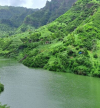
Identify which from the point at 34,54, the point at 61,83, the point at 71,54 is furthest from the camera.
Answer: the point at 34,54

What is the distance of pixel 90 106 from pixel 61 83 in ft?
86.5

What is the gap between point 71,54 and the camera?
127562mm

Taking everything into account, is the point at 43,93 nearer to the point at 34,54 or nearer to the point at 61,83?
the point at 61,83

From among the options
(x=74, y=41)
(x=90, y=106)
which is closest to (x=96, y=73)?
(x=74, y=41)

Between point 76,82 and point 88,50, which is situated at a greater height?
point 88,50

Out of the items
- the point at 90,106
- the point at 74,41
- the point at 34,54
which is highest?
the point at 74,41

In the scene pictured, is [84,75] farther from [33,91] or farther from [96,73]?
[33,91]

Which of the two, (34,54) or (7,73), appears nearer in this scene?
(7,73)

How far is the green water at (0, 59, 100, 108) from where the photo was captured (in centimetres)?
6638

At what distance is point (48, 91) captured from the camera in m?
78.7

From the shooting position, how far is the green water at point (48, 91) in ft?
218

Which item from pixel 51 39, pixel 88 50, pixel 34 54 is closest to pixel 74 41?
pixel 88 50

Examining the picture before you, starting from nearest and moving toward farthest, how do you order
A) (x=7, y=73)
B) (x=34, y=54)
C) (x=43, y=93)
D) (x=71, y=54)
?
(x=43, y=93)
(x=7, y=73)
(x=71, y=54)
(x=34, y=54)

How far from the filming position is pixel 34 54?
148 meters
